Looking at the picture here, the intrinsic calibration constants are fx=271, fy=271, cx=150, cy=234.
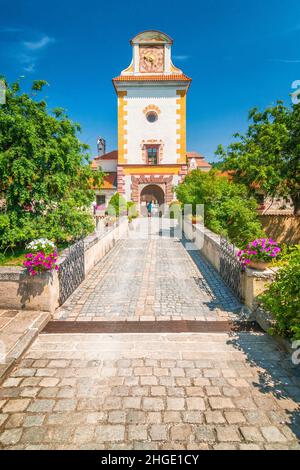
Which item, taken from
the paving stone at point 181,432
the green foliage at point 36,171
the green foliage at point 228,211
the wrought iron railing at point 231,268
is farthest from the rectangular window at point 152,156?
the paving stone at point 181,432

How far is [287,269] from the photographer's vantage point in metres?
4.40

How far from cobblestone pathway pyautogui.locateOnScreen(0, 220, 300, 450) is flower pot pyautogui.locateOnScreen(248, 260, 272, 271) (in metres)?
1.03

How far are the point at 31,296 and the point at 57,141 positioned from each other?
231 inches

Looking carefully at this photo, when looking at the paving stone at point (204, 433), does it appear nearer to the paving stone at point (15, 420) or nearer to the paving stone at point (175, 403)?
the paving stone at point (175, 403)

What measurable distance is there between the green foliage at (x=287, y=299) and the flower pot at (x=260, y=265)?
0.73 metres

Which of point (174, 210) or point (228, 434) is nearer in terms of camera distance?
point (228, 434)

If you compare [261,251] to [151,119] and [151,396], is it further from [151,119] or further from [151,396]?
[151,119]

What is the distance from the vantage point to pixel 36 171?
887 centimetres

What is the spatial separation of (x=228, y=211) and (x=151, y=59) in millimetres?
21235

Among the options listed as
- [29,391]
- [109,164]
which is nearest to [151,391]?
[29,391]

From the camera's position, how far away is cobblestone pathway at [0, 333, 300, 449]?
2.58 meters
